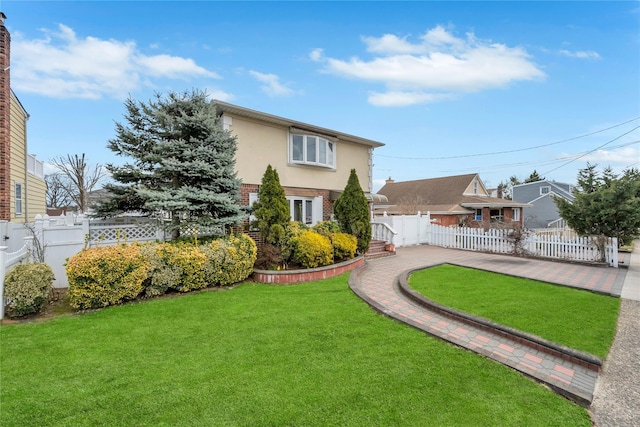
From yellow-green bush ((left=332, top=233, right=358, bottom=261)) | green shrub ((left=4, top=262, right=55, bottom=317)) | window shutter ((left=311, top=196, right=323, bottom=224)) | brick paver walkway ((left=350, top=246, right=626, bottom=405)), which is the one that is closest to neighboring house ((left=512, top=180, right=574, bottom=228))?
brick paver walkway ((left=350, top=246, right=626, bottom=405))

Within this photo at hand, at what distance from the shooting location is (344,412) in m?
2.79

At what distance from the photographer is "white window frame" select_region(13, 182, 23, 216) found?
1109 centimetres

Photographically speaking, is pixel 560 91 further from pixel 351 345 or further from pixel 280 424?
pixel 280 424

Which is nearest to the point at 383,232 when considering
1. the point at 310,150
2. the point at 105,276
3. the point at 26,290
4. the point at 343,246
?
the point at 343,246

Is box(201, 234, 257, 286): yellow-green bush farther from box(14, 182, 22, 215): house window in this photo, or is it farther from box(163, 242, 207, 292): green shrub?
box(14, 182, 22, 215): house window

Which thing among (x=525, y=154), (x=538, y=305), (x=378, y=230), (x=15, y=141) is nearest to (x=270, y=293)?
(x=538, y=305)

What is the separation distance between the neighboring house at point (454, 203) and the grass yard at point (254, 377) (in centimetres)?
2160

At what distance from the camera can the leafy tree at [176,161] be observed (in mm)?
7868

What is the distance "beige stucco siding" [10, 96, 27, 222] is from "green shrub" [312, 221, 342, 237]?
37.3ft

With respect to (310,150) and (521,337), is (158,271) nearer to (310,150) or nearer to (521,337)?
(521,337)

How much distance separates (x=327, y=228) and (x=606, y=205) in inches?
407

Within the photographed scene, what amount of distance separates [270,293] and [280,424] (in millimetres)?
4402

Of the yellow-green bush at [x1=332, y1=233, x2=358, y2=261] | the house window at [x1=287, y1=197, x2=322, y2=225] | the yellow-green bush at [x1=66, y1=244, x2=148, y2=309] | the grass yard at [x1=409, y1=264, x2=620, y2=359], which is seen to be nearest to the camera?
the grass yard at [x1=409, y1=264, x2=620, y2=359]

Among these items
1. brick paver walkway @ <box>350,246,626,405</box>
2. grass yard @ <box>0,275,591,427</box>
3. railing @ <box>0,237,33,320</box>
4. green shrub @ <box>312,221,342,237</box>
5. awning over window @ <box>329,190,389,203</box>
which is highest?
awning over window @ <box>329,190,389,203</box>
